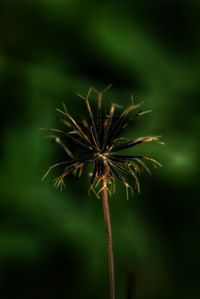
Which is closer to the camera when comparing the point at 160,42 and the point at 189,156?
the point at 189,156

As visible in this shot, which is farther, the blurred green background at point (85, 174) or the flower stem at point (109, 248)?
the blurred green background at point (85, 174)

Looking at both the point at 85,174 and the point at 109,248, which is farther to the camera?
the point at 85,174

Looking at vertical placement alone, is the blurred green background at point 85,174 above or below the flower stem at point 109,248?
above

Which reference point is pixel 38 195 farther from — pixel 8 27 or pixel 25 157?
pixel 8 27

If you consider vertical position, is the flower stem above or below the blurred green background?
below

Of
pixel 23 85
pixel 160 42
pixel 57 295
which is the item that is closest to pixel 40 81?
pixel 23 85

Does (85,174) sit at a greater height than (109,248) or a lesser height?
greater

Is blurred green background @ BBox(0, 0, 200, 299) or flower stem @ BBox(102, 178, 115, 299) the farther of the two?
blurred green background @ BBox(0, 0, 200, 299)

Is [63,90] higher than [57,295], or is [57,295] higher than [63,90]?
[63,90]
